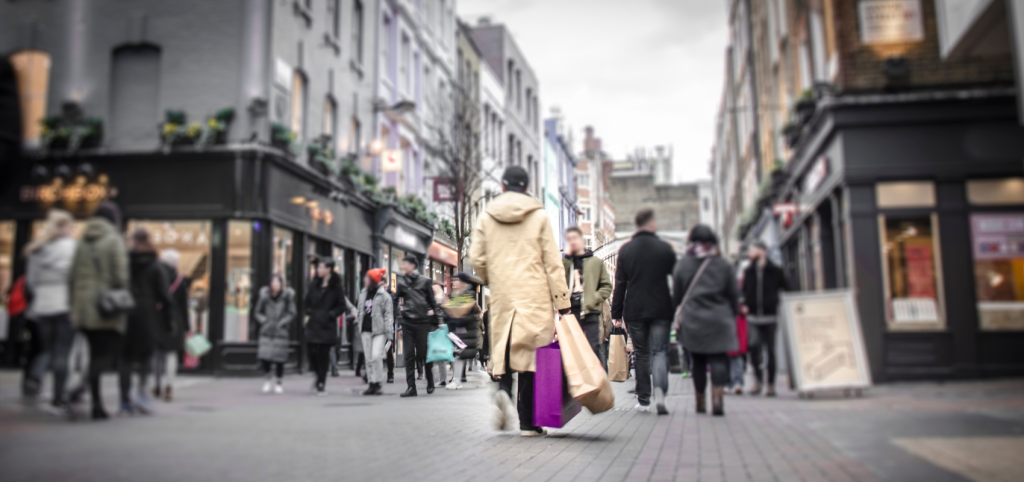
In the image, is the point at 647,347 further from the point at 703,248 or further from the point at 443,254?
the point at 443,254

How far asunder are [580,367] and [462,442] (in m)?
1.15

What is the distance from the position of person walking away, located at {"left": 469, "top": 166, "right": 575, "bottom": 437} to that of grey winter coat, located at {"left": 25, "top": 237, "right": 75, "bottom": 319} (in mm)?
2520

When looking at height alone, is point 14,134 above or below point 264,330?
above

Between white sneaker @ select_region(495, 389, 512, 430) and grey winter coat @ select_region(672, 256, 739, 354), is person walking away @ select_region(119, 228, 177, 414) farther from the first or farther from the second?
grey winter coat @ select_region(672, 256, 739, 354)

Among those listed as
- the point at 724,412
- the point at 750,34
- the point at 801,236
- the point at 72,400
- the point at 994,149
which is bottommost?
the point at 724,412

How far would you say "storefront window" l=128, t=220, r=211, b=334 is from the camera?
152cm

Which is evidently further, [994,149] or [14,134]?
[994,149]

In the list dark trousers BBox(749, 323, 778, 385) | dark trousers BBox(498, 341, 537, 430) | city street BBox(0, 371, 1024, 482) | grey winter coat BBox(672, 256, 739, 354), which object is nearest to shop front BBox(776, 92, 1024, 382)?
city street BBox(0, 371, 1024, 482)

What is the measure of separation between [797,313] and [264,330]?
170cm

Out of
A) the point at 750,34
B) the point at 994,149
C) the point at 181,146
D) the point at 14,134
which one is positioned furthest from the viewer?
the point at 750,34

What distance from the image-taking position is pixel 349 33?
267 centimetres

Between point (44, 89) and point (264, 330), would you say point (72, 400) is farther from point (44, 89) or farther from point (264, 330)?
point (44, 89)

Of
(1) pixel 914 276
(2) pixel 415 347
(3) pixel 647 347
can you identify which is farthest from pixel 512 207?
(1) pixel 914 276

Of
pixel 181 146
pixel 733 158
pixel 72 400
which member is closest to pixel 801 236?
pixel 733 158
